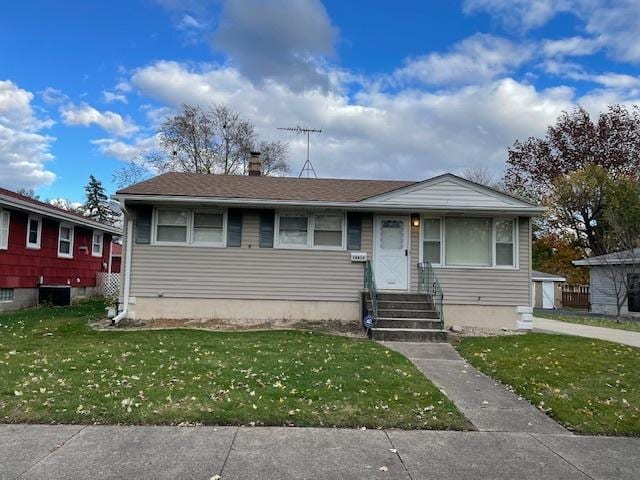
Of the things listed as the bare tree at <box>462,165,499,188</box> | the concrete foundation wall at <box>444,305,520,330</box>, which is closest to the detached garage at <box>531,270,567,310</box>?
the bare tree at <box>462,165,499,188</box>

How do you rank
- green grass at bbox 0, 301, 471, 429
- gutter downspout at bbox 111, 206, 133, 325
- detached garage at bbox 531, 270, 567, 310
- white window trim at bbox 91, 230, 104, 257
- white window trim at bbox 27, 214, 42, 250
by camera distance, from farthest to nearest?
detached garage at bbox 531, 270, 567, 310
white window trim at bbox 91, 230, 104, 257
white window trim at bbox 27, 214, 42, 250
gutter downspout at bbox 111, 206, 133, 325
green grass at bbox 0, 301, 471, 429

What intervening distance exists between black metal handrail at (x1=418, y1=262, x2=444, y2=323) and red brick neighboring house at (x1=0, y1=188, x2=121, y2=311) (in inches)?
452

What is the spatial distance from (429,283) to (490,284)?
5.04ft

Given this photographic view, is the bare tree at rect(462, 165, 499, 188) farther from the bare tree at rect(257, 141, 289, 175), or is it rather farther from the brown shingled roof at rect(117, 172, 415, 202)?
the brown shingled roof at rect(117, 172, 415, 202)

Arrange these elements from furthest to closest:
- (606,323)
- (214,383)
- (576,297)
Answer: (576,297) → (606,323) → (214,383)

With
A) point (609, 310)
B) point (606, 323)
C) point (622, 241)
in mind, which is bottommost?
point (609, 310)

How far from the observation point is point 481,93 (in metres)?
16.9

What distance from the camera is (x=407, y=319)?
1007 cm

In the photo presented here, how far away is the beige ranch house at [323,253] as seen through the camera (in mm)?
11414

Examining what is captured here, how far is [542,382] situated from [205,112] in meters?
30.4

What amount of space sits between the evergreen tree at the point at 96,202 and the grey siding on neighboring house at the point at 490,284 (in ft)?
165

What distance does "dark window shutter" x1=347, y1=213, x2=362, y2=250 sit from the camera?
11.7 meters

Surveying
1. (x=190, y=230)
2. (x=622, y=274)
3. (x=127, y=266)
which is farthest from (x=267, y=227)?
(x=622, y=274)

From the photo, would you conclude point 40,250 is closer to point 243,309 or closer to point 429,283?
point 243,309
